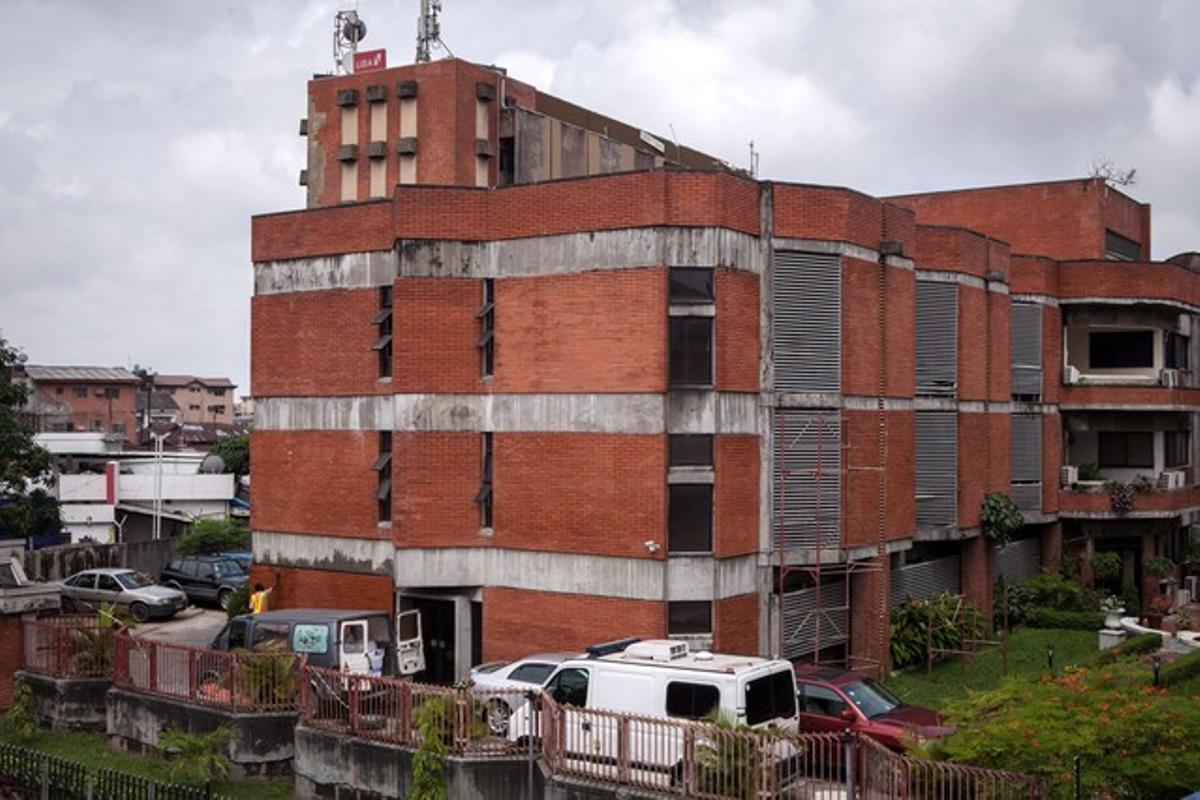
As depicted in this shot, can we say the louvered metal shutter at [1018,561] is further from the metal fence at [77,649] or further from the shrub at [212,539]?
the shrub at [212,539]

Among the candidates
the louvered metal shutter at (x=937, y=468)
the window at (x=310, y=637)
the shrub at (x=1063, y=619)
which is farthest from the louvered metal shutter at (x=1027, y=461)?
Result: the window at (x=310, y=637)

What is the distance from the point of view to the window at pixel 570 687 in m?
19.4

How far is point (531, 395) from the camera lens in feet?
89.6

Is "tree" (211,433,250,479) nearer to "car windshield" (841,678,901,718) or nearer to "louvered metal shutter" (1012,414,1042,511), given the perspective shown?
"louvered metal shutter" (1012,414,1042,511)

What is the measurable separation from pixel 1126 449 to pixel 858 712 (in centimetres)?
2782

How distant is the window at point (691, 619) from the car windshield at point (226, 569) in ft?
64.0

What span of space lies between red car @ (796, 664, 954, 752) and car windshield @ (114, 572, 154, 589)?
80.9ft

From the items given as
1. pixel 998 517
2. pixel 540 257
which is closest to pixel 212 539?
pixel 540 257

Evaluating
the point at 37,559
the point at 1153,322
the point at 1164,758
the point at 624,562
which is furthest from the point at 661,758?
the point at 37,559

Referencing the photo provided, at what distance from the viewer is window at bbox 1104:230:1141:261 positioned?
45562mm

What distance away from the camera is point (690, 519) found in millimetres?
25953

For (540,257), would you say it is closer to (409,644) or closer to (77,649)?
(409,644)

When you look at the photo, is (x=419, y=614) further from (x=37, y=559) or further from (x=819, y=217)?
(x=37, y=559)

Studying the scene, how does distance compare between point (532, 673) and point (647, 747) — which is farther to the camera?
point (532, 673)
